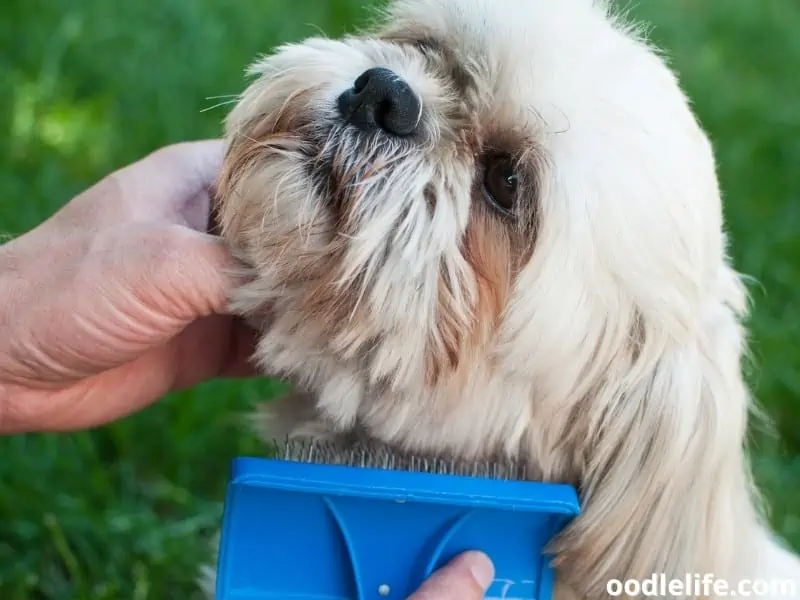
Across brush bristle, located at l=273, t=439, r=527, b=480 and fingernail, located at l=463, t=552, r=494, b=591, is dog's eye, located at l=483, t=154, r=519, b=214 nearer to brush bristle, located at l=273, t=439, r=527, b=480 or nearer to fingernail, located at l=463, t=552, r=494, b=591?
brush bristle, located at l=273, t=439, r=527, b=480

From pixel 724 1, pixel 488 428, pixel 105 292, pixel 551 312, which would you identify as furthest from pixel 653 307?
pixel 724 1

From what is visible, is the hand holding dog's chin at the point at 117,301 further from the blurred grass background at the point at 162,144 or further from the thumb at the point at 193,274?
the blurred grass background at the point at 162,144

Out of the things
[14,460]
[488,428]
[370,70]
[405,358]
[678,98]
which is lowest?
[14,460]

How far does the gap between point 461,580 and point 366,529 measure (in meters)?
0.18

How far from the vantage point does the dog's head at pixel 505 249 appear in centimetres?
141

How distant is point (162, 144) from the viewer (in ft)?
10.8

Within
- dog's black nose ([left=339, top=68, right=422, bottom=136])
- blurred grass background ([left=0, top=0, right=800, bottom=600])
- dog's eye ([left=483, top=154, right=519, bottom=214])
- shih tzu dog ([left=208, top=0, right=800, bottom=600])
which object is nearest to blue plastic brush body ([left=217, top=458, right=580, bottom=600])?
shih tzu dog ([left=208, top=0, right=800, bottom=600])

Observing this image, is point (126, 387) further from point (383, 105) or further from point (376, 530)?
point (383, 105)

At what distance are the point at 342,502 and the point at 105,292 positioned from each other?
0.56 m

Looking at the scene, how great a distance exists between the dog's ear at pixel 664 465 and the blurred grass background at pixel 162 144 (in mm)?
1145

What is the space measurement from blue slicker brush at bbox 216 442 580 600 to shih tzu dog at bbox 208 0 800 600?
0.30ft

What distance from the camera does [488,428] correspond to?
5.21 feet

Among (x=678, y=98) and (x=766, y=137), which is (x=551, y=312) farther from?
(x=766, y=137)

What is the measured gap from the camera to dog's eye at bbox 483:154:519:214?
1482mm
